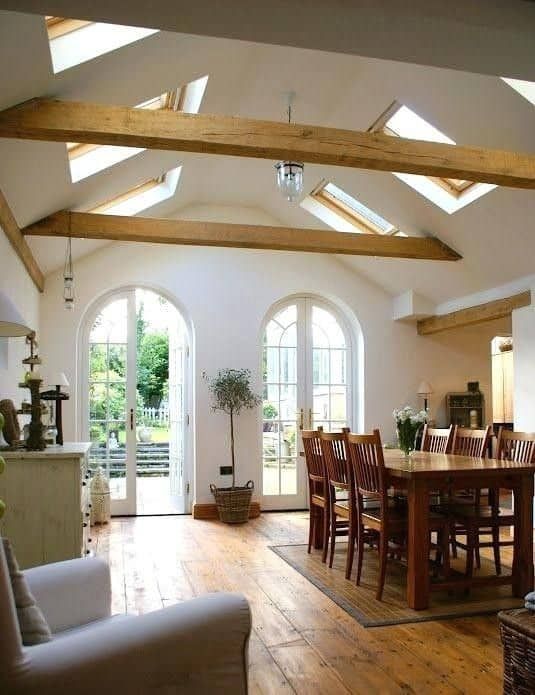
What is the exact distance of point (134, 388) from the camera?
7266 mm

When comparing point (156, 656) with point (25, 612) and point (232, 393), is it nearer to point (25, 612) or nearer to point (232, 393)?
point (25, 612)

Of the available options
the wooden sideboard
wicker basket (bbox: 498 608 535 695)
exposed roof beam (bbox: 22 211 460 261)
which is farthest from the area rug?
exposed roof beam (bbox: 22 211 460 261)

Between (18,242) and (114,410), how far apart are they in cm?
269

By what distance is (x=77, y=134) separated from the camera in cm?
345

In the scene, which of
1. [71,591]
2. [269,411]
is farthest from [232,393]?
[71,591]

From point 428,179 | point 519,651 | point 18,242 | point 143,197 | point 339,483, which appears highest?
point 143,197

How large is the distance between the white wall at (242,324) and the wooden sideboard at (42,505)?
339cm

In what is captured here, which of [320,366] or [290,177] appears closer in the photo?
[290,177]

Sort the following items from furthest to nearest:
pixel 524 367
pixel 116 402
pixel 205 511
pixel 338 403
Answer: pixel 338 403, pixel 116 402, pixel 205 511, pixel 524 367

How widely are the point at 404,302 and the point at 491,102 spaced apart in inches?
140

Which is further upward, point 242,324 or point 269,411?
point 242,324

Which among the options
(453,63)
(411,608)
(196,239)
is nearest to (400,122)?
(196,239)

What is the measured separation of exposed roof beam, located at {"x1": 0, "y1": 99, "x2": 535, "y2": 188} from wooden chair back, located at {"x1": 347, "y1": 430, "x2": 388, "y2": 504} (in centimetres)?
167

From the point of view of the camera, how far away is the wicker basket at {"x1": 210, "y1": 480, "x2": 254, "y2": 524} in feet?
22.4
